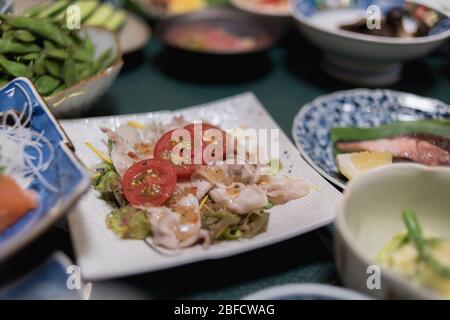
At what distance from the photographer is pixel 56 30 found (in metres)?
1.87

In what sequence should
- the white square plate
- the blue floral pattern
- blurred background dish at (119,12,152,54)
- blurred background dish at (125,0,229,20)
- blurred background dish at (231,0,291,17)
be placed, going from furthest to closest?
blurred background dish at (125,0,229,20) < blurred background dish at (231,0,291,17) < blurred background dish at (119,12,152,54) < the blue floral pattern < the white square plate

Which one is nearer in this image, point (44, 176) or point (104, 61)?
point (44, 176)

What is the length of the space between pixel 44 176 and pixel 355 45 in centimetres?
148

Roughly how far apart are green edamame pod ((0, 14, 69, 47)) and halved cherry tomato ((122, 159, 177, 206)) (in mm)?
699

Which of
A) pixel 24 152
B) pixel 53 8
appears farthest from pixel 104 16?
pixel 24 152

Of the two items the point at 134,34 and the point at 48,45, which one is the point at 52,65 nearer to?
the point at 48,45

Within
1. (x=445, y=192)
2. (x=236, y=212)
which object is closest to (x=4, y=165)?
(x=236, y=212)

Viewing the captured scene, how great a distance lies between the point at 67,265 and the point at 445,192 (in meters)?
0.98

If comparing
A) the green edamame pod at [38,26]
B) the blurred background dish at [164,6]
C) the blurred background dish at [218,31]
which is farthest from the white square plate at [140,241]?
the blurred background dish at [164,6]

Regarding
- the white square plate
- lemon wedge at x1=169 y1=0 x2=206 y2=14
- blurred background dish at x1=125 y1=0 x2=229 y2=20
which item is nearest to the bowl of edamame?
the white square plate

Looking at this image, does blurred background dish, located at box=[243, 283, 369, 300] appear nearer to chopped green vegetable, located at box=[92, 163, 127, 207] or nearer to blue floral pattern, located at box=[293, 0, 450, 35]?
chopped green vegetable, located at box=[92, 163, 127, 207]

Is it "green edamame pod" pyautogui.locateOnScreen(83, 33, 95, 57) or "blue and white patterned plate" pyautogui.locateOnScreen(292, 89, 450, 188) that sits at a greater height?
"green edamame pod" pyautogui.locateOnScreen(83, 33, 95, 57)

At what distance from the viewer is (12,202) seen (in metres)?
1.18

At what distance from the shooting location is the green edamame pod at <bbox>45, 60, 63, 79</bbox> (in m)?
1.81
